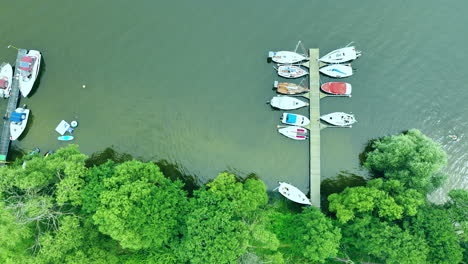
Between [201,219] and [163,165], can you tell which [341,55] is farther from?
[163,165]

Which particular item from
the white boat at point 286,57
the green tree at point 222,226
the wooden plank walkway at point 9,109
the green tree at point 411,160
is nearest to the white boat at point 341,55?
the white boat at point 286,57

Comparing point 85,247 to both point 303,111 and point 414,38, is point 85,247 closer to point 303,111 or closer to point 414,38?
point 303,111

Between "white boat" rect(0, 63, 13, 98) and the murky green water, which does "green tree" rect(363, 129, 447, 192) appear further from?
"white boat" rect(0, 63, 13, 98)

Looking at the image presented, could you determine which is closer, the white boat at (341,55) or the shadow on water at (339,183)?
the shadow on water at (339,183)

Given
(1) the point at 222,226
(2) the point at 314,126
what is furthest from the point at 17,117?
(2) the point at 314,126

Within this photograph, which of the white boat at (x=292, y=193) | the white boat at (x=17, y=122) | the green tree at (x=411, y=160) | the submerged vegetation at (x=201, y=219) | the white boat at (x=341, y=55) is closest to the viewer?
the submerged vegetation at (x=201, y=219)

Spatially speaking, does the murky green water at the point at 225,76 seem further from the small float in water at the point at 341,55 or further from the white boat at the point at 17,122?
the small float in water at the point at 341,55
